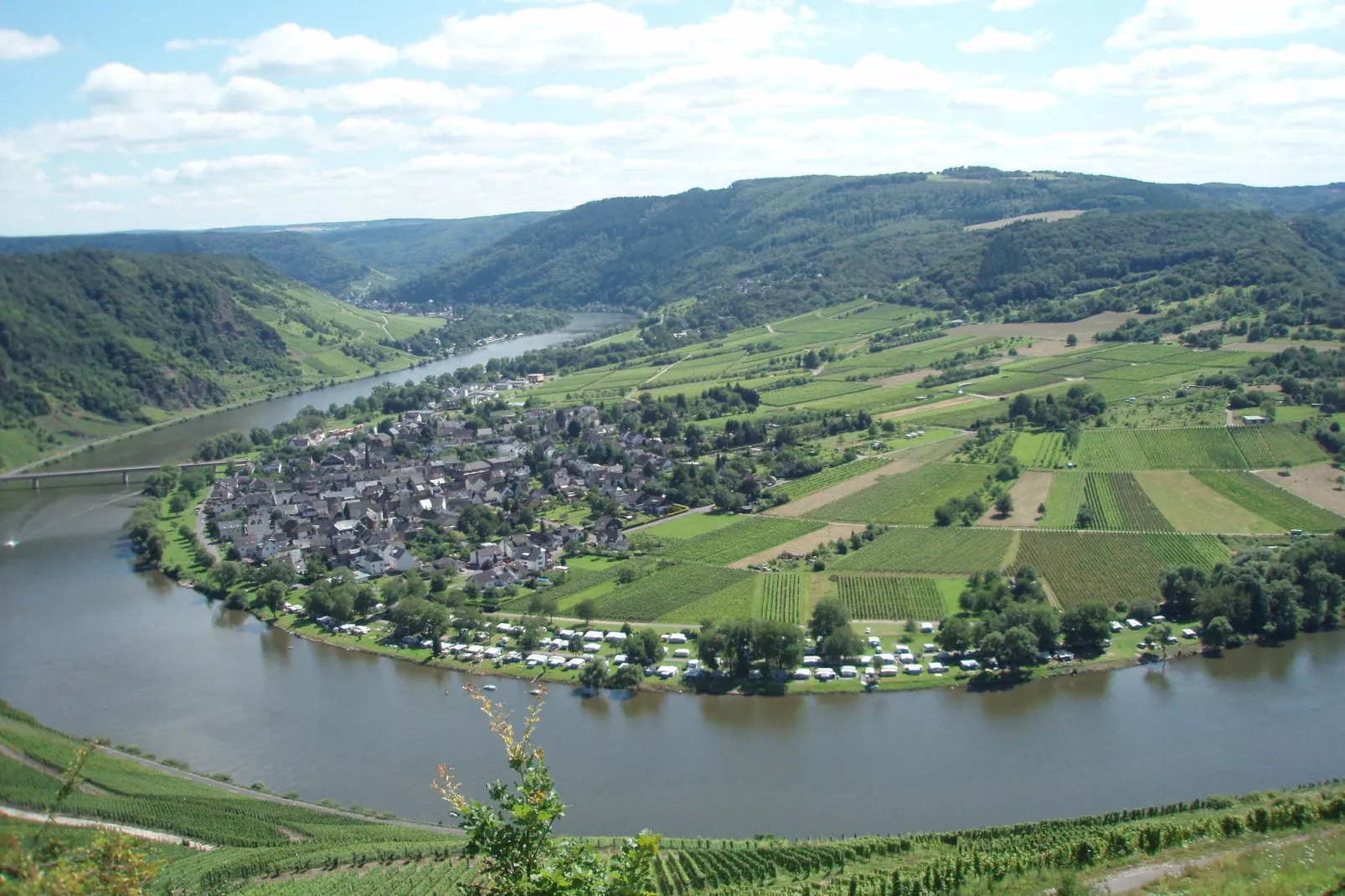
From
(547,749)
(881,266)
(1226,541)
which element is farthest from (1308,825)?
(881,266)

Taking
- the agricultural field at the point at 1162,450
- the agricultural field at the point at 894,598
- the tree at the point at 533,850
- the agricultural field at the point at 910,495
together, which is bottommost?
the agricultural field at the point at 894,598

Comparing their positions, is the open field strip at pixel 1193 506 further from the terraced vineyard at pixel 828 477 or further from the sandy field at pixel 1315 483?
the terraced vineyard at pixel 828 477

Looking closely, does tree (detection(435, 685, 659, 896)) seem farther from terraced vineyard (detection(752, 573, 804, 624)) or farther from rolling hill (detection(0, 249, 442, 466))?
rolling hill (detection(0, 249, 442, 466))

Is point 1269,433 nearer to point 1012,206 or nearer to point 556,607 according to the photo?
point 556,607

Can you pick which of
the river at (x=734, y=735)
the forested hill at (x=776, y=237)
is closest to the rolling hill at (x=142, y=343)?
the forested hill at (x=776, y=237)

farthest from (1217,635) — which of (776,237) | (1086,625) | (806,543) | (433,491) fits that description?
(776,237)
